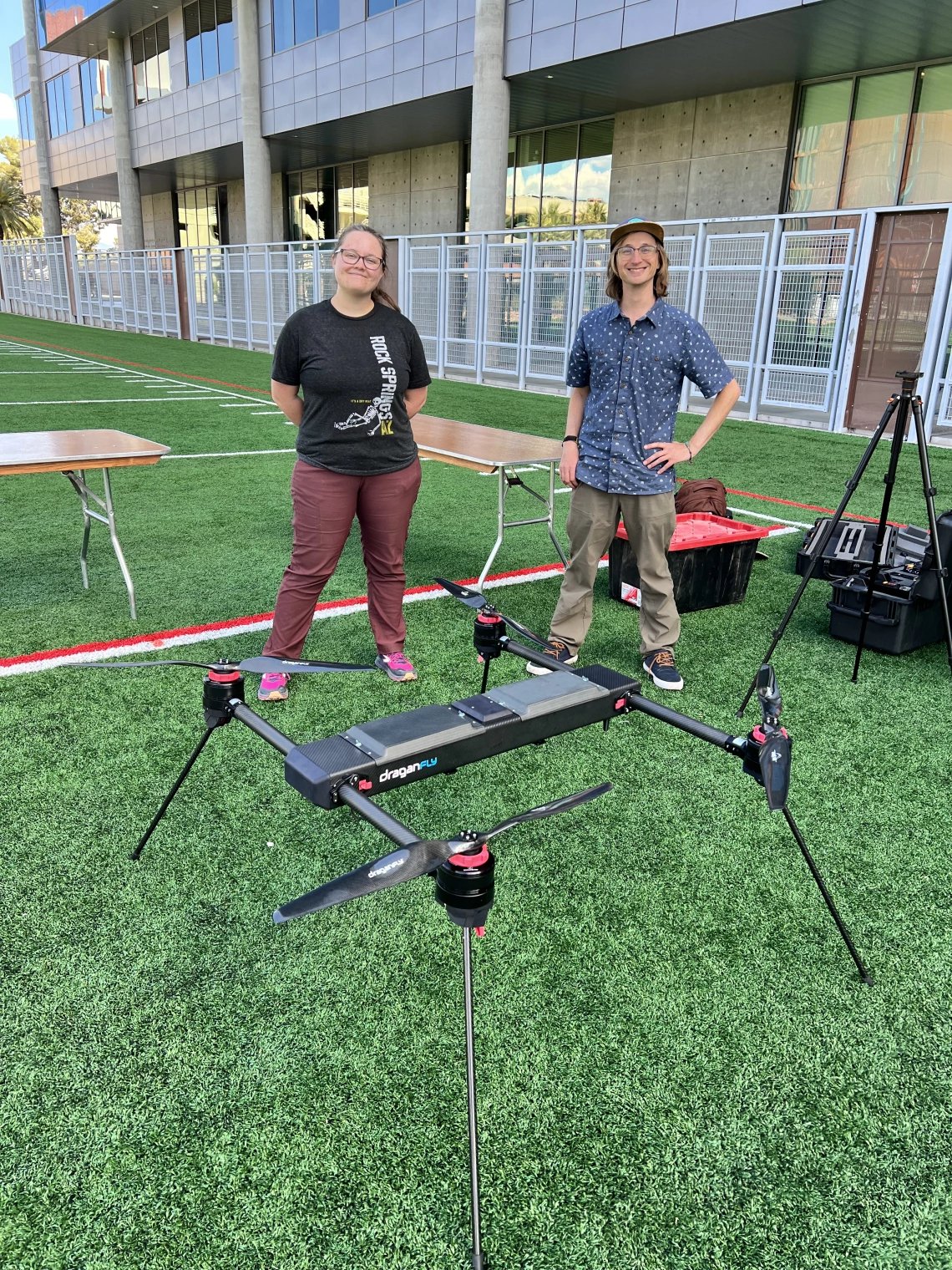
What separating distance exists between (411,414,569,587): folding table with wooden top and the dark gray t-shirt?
0.90 metres

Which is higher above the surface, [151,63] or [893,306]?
[151,63]

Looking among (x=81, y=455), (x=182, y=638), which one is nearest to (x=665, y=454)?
(x=182, y=638)

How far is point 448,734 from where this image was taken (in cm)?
197

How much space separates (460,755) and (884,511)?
2933 mm

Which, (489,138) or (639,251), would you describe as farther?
(489,138)

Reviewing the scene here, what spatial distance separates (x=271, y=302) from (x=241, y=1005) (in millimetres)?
23495

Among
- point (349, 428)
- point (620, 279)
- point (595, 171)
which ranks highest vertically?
point (595, 171)

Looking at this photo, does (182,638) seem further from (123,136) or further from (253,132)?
(123,136)

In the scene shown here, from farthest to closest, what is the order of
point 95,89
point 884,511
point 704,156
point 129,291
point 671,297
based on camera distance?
point 95,89 → point 129,291 → point 704,156 → point 671,297 → point 884,511

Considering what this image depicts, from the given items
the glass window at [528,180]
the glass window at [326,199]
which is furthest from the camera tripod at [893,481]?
the glass window at [326,199]

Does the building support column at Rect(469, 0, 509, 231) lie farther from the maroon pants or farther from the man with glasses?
the maroon pants

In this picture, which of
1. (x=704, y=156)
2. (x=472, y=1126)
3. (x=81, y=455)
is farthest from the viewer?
(x=704, y=156)

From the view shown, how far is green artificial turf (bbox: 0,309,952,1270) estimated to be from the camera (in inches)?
69.1

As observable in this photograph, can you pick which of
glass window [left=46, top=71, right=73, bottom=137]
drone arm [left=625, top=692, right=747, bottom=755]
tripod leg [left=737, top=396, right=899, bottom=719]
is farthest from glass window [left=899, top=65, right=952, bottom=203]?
glass window [left=46, top=71, right=73, bottom=137]
